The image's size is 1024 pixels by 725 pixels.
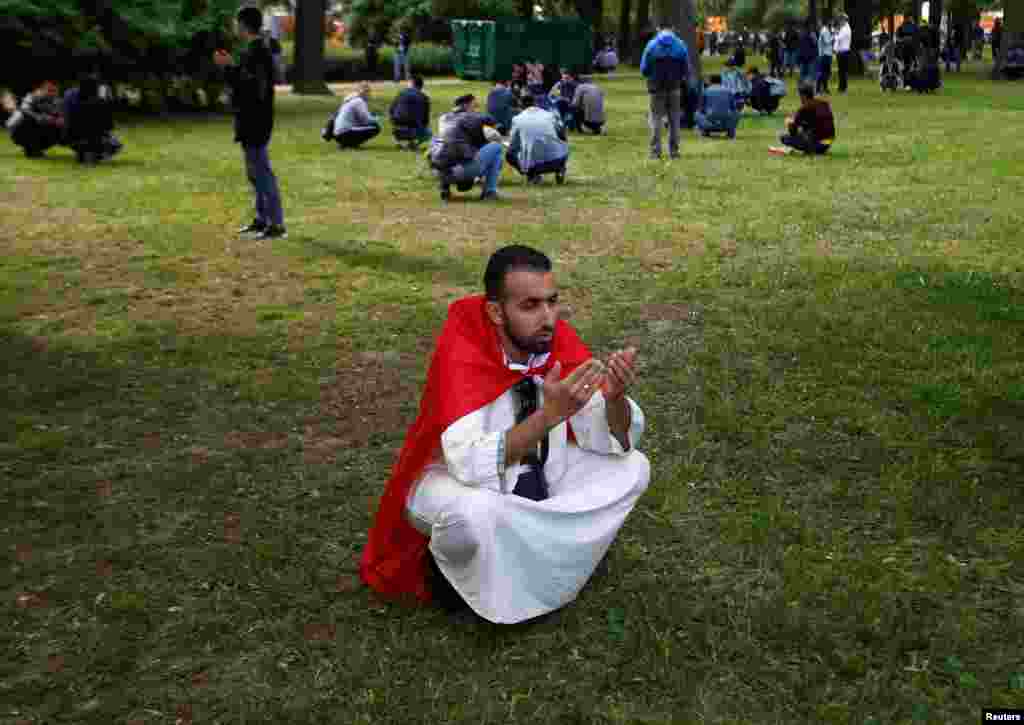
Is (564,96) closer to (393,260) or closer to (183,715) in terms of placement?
(393,260)

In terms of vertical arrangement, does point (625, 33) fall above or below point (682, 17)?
above

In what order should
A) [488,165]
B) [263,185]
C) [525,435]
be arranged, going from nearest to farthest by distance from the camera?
[525,435]
[263,185]
[488,165]

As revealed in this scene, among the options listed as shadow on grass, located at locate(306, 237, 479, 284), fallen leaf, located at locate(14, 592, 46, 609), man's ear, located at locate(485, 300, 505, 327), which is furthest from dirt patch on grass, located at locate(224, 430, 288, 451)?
shadow on grass, located at locate(306, 237, 479, 284)

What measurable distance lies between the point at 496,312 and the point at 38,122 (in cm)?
1699

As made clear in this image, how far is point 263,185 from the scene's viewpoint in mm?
11891

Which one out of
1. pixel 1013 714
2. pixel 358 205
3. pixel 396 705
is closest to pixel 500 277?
pixel 396 705

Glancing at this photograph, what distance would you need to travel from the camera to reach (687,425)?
6.32 metres

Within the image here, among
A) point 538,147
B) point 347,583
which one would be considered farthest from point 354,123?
point 347,583

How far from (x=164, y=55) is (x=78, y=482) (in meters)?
22.0

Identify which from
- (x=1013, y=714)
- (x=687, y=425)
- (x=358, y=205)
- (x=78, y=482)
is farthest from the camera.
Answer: (x=358, y=205)

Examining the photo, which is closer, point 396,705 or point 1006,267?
point 396,705

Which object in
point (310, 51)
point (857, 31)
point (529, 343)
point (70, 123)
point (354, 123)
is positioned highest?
point (857, 31)

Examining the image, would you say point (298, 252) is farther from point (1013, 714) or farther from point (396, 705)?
point (1013, 714)

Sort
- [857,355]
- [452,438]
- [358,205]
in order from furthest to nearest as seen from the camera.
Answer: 1. [358,205]
2. [857,355]
3. [452,438]
